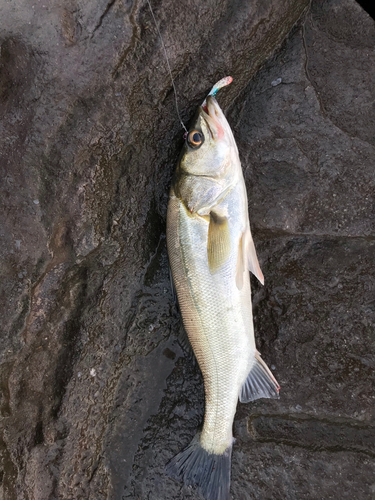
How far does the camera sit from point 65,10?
255 centimetres

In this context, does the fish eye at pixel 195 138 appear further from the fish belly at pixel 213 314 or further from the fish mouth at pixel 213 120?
the fish belly at pixel 213 314

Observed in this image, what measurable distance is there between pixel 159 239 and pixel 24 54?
5.90 feet

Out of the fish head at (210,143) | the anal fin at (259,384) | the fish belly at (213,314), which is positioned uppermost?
the fish head at (210,143)

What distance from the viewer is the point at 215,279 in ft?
8.95

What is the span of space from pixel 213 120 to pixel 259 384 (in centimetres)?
222

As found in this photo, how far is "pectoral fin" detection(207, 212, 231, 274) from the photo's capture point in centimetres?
270

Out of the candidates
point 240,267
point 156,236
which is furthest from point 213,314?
point 156,236

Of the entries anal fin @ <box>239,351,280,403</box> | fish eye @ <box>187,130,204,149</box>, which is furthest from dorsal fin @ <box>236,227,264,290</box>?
fish eye @ <box>187,130,204,149</box>

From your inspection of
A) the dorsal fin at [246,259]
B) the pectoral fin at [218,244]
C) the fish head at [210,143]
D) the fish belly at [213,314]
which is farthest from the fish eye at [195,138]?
the dorsal fin at [246,259]


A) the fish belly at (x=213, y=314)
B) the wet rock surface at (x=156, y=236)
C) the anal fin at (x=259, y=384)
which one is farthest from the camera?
the anal fin at (x=259, y=384)

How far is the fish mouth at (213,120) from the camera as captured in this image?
8.74 ft

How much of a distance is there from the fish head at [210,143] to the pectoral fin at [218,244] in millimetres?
408

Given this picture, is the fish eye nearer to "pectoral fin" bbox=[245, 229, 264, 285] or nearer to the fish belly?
the fish belly

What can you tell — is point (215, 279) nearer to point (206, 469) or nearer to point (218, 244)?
point (218, 244)
